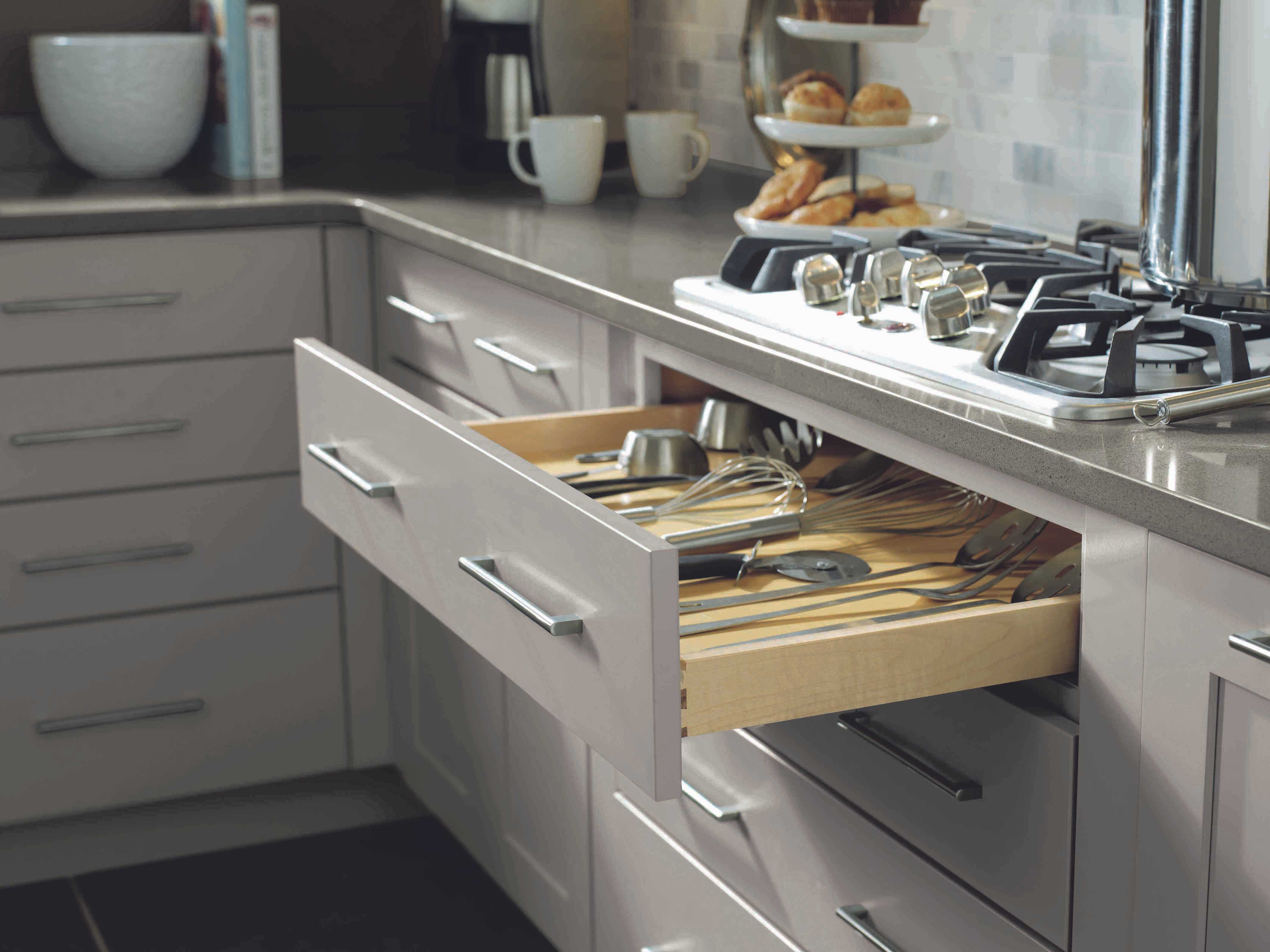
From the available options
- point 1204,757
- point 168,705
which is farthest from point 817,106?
point 168,705

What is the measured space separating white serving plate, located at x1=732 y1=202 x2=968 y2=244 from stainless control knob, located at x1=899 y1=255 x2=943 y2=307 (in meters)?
0.27

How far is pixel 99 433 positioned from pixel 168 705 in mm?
392

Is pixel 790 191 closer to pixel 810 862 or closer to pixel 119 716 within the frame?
pixel 810 862

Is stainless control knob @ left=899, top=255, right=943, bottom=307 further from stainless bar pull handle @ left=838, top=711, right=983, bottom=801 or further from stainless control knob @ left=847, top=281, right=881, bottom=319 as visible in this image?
stainless bar pull handle @ left=838, top=711, right=983, bottom=801

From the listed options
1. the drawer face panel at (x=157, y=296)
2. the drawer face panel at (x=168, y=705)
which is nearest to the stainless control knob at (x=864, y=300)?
the drawer face panel at (x=157, y=296)

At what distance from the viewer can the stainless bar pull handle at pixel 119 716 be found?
207cm

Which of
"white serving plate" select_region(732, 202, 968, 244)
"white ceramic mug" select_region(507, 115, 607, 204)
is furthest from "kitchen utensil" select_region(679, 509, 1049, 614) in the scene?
"white ceramic mug" select_region(507, 115, 607, 204)

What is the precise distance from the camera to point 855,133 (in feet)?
5.17

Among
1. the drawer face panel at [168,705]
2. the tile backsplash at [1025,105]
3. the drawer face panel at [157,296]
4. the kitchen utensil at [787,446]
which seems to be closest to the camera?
the kitchen utensil at [787,446]

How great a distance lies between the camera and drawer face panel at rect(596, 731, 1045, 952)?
1.06 meters

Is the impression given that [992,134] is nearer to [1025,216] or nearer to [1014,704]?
[1025,216]

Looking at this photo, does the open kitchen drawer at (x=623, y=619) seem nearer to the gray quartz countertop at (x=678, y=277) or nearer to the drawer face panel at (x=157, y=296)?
the gray quartz countertop at (x=678, y=277)

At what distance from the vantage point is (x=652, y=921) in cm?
148

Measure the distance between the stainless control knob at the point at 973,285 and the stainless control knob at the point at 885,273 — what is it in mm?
72
